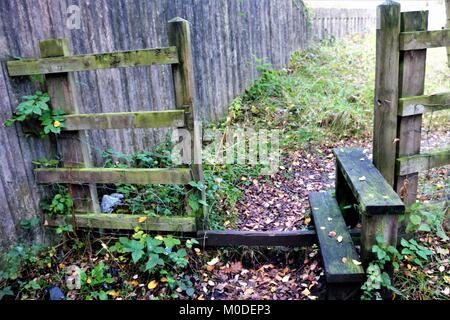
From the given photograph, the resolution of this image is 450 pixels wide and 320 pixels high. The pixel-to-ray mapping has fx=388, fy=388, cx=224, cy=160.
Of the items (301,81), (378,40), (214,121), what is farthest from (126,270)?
(301,81)

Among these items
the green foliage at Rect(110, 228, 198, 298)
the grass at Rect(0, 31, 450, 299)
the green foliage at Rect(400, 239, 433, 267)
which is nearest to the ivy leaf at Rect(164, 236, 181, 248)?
the green foliage at Rect(110, 228, 198, 298)

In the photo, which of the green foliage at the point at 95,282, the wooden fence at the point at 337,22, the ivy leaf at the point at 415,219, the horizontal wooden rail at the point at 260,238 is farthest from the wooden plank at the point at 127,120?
the wooden fence at the point at 337,22

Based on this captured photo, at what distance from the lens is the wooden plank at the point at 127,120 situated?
10.1 feet

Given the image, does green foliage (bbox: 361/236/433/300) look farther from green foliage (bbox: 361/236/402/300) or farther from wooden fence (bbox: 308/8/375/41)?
wooden fence (bbox: 308/8/375/41)

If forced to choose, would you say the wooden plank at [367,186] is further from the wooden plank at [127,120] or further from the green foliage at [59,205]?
the green foliage at [59,205]

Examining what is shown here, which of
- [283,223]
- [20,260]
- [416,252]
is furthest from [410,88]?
[20,260]

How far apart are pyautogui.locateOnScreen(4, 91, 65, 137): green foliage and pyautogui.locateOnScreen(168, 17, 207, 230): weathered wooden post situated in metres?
1.03

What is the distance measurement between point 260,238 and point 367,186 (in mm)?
1022

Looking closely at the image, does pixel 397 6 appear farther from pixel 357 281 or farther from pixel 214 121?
pixel 214 121

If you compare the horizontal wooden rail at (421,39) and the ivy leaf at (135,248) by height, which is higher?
the horizontal wooden rail at (421,39)

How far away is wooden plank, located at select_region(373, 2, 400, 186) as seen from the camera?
280 centimetres

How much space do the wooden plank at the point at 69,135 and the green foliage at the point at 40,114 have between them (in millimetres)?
77

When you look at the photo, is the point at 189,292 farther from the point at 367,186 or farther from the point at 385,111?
the point at 385,111

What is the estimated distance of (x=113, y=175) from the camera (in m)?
3.30
